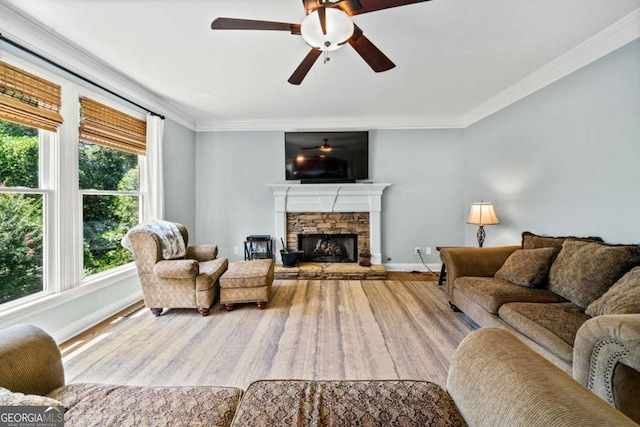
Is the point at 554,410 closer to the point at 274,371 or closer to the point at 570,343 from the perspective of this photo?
the point at 570,343

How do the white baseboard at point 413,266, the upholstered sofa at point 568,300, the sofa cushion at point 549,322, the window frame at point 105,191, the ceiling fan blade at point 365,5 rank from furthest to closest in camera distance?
the white baseboard at point 413,266, the window frame at point 105,191, the sofa cushion at point 549,322, the ceiling fan blade at point 365,5, the upholstered sofa at point 568,300

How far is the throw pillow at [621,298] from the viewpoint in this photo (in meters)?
1.50

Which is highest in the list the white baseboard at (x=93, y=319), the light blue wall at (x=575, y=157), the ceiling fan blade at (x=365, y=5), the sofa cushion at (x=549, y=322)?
the ceiling fan blade at (x=365, y=5)

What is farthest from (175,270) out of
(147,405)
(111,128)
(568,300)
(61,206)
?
(568,300)

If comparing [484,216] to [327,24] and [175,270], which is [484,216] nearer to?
[327,24]

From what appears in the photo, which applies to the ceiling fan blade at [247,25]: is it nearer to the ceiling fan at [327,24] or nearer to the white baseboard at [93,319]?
the ceiling fan at [327,24]

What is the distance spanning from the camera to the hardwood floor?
1.85 meters

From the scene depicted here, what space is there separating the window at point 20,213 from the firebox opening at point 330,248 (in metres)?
3.19

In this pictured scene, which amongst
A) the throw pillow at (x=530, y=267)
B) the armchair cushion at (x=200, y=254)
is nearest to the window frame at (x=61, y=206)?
the armchair cushion at (x=200, y=254)

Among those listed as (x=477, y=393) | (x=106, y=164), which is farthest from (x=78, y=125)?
(x=477, y=393)

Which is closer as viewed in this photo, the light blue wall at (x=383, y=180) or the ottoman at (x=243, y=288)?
the ottoman at (x=243, y=288)

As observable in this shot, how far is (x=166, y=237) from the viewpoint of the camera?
2871 mm

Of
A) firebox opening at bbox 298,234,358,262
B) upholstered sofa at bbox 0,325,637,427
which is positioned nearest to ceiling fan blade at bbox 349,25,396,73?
upholstered sofa at bbox 0,325,637,427

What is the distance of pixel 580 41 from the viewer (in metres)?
2.34
